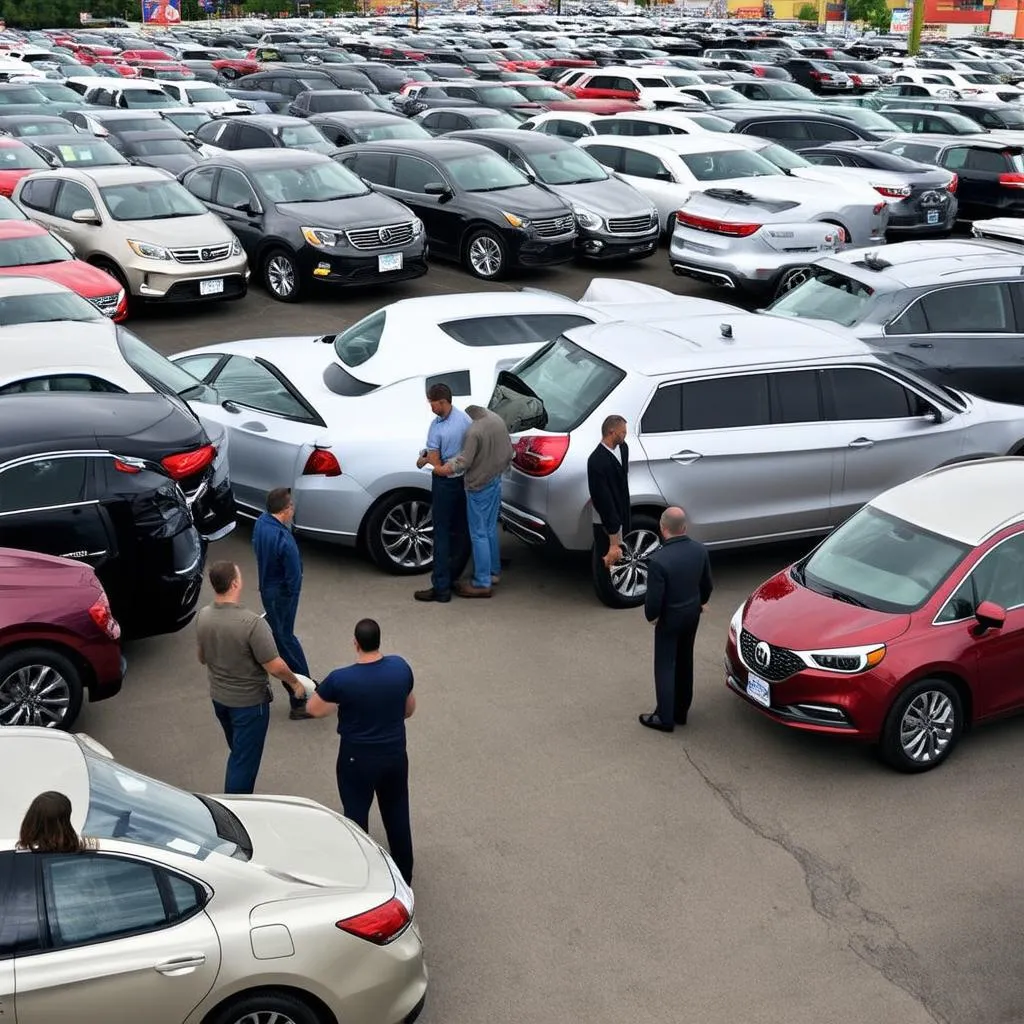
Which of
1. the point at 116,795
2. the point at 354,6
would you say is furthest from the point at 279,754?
the point at 354,6

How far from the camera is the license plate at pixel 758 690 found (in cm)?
828

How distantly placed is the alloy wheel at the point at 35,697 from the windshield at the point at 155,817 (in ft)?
6.90

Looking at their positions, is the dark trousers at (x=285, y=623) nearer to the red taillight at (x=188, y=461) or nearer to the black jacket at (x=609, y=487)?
the red taillight at (x=188, y=461)

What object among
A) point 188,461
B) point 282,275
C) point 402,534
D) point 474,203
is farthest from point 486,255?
point 188,461

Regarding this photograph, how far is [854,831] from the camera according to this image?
7.55 m

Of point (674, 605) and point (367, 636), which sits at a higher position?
point (367, 636)

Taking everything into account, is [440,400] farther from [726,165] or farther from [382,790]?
[726,165]

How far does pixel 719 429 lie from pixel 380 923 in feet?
19.0

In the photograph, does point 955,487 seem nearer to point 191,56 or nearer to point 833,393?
point 833,393

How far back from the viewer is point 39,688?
7.90 m

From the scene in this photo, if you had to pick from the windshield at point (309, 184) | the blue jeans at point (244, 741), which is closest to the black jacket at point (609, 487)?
the blue jeans at point (244, 741)

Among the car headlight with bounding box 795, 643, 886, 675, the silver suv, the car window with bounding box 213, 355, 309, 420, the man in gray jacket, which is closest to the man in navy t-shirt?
the car headlight with bounding box 795, 643, 886, 675

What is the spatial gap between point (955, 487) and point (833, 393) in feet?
6.16

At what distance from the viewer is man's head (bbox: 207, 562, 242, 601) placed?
6922mm
